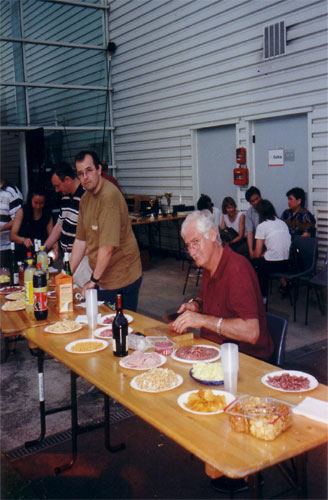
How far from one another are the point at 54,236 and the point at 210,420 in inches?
146

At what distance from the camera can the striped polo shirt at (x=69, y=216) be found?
484 cm

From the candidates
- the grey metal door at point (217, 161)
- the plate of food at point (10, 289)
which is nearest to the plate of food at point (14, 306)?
the plate of food at point (10, 289)

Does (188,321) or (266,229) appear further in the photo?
(266,229)

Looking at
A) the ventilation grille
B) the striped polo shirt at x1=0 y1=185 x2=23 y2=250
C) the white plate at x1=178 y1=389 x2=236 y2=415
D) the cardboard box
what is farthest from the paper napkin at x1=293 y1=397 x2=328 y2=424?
the ventilation grille

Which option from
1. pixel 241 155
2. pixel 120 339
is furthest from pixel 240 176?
pixel 120 339

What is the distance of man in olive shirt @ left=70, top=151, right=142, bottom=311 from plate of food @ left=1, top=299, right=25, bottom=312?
0.47 meters

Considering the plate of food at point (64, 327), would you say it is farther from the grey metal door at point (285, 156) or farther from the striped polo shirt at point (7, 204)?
the grey metal door at point (285, 156)

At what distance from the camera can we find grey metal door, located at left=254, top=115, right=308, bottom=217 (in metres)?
7.65

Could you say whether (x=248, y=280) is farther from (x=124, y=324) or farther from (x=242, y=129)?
(x=242, y=129)

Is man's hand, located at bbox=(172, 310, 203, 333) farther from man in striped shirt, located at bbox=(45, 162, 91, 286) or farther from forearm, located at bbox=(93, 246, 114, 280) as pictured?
man in striped shirt, located at bbox=(45, 162, 91, 286)

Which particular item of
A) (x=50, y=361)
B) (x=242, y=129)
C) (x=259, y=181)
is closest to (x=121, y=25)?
(x=242, y=129)

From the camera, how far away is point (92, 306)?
3.09 metres

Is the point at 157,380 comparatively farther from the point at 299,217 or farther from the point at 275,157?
the point at 275,157

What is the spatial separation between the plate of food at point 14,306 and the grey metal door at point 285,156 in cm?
510
